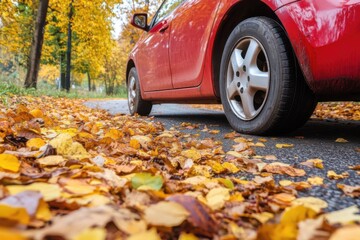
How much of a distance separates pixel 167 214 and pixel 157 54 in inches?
129

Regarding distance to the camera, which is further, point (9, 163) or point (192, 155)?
point (192, 155)

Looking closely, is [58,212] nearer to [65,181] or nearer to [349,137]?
[65,181]

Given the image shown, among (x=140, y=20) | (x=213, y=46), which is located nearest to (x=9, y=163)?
(x=213, y=46)

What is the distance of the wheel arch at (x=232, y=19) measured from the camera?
2438 mm

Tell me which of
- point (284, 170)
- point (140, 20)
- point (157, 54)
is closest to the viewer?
point (284, 170)

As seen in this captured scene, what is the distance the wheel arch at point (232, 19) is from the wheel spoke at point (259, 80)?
375 millimetres

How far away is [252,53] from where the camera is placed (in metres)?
2.32

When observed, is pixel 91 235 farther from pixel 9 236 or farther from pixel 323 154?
pixel 323 154

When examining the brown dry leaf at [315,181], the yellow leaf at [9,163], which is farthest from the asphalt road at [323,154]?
the yellow leaf at [9,163]

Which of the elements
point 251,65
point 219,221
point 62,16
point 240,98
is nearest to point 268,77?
point 251,65

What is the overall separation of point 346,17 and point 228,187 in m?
1.12

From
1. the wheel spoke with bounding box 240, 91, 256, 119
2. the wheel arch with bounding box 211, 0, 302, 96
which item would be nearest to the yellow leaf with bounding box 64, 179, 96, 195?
the wheel spoke with bounding box 240, 91, 256, 119

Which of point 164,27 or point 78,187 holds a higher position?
point 164,27

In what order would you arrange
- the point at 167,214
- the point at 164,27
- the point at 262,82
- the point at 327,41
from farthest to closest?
the point at 164,27 < the point at 262,82 < the point at 327,41 < the point at 167,214
